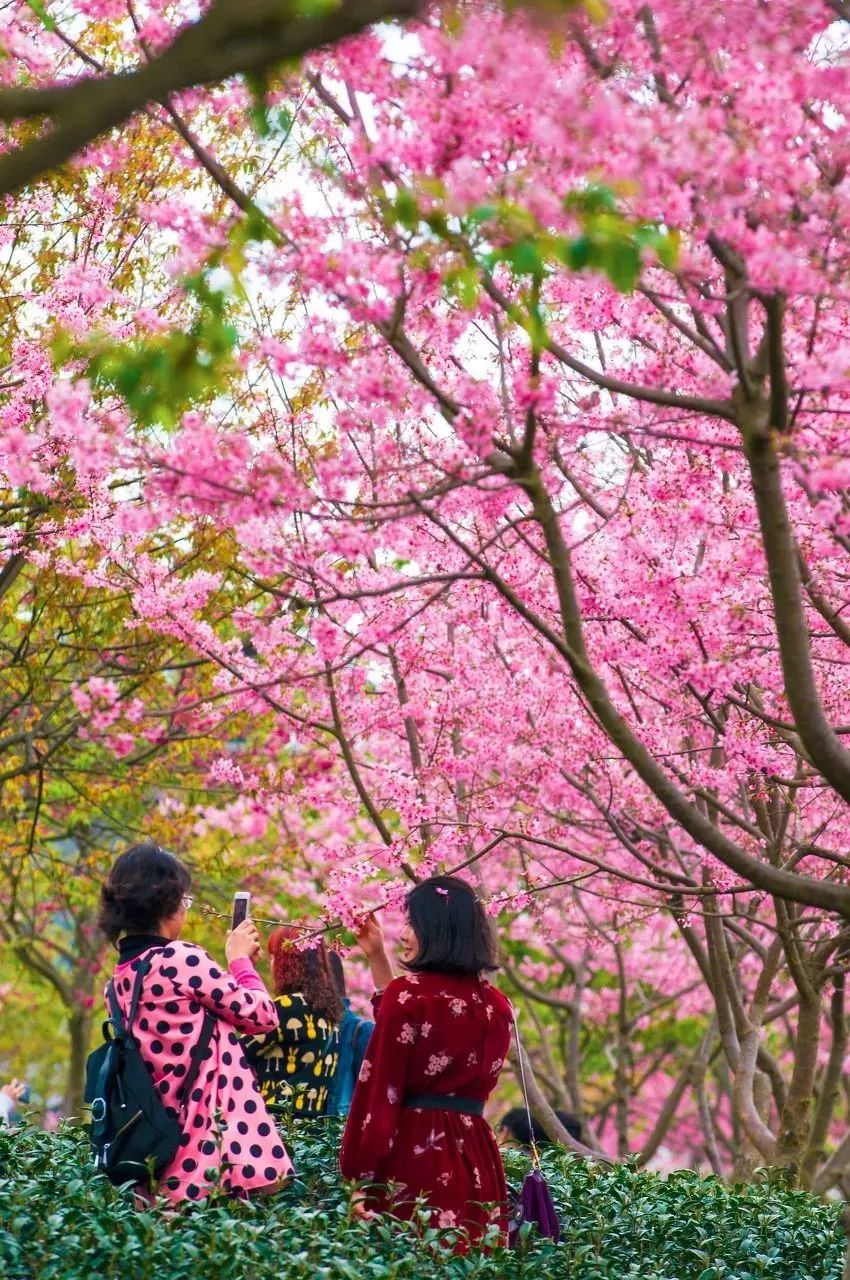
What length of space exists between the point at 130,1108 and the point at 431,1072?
94 cm

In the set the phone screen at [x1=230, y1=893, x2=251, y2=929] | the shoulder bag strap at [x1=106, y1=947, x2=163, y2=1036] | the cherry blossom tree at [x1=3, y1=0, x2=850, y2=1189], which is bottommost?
the shoulder bag strap at [x1=106, y1=947, x2=163, y2=1036]

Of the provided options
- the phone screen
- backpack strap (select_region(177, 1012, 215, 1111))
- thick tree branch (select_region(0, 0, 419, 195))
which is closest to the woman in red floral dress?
backpack strap (select_region(177, 1012, 215, 1111))

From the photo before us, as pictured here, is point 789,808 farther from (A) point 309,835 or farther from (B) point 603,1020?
(B) point 603,1020

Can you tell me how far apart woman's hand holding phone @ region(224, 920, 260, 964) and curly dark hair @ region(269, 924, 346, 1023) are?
80 cm

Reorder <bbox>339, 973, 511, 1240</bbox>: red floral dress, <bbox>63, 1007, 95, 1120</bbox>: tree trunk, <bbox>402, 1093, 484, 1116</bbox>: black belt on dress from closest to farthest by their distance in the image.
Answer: <bbox>339, 973, 511, 1240</bbox>: red floral dress < <bbox>402, 1093, 484, 1116</bbox>: black belt on dress < <bbox>63, 1007, 95, 1120</bbox>: tree trunk

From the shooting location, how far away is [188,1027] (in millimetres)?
4602

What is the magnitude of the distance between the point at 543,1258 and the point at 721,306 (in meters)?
3.12

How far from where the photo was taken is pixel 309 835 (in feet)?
53.4

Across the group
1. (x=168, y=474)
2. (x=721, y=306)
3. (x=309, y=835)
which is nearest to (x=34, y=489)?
(x=168, y=474)

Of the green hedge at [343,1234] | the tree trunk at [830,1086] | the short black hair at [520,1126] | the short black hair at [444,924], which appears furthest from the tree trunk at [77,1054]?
the short black hair at [444,924]

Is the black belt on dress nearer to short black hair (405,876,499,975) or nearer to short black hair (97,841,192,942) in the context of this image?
short black hair (405,876,499,975)

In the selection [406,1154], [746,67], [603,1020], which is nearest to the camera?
[746,67]

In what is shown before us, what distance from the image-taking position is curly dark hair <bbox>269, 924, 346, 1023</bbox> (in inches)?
235

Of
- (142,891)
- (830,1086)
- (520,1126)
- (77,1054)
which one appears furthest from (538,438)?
(77,1054)
